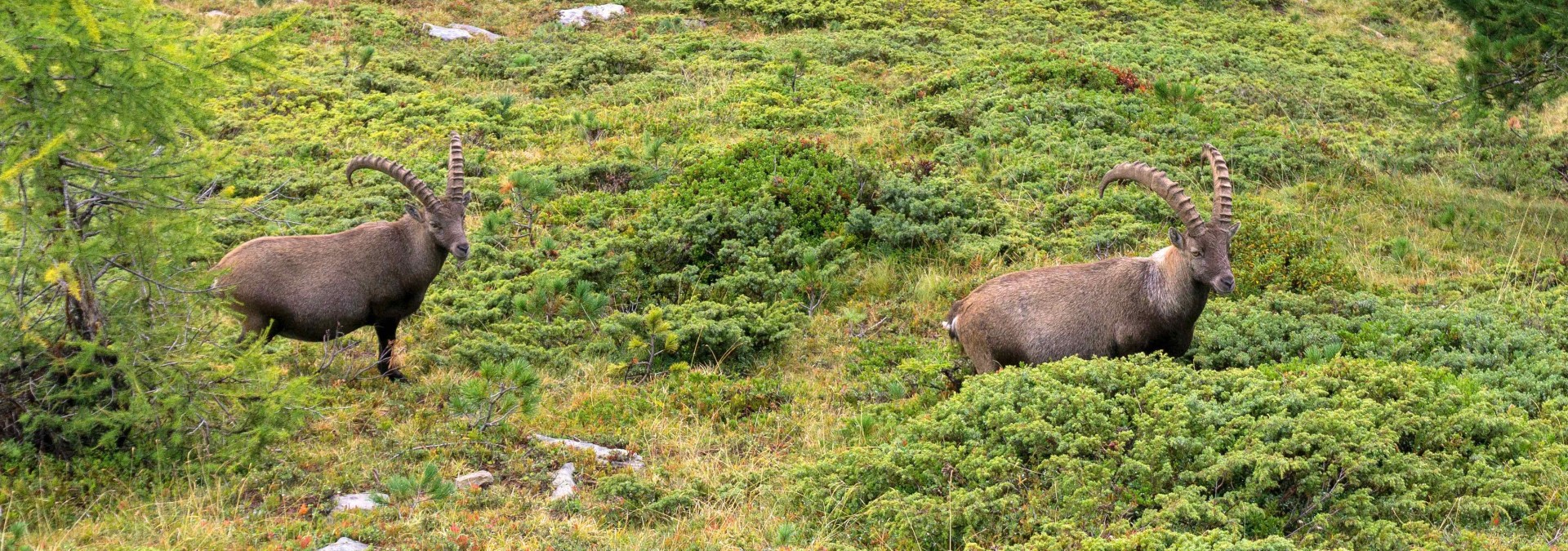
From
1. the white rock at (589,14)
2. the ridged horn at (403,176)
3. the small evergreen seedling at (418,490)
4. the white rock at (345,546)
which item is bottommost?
the white rock at (589,14)

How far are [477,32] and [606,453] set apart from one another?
17013mm

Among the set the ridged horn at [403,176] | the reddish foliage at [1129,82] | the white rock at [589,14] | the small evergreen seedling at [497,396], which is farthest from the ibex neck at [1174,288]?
the white rock at [589,14]

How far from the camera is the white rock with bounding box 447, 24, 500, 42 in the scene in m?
24.1

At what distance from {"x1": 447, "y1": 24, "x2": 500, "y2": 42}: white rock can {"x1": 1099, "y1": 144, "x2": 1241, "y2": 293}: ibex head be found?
16.9 metres

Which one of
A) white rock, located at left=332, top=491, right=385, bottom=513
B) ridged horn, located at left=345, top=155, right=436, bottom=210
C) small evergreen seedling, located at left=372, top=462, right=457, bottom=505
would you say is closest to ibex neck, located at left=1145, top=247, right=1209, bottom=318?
small evergreen seedling, located at left=372, top=462, right=457, bottom=505

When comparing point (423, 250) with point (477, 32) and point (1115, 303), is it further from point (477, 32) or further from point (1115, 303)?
point (477, 32)

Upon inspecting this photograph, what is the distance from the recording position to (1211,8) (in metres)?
26.6

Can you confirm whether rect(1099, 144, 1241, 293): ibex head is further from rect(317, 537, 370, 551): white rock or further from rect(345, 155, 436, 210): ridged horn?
rect(317, 537, 370, 551): white rock

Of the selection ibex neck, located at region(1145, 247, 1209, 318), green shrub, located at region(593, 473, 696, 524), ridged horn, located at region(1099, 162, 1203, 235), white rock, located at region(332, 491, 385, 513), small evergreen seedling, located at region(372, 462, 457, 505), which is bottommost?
green shrub, located at region(593, 473, 696, 524)

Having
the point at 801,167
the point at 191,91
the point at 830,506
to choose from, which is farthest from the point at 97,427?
the point at 801,167

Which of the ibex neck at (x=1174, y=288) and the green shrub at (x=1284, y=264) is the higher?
the ibex neck at (x=1174, y=288)

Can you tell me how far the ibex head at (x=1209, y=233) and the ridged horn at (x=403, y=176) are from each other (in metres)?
6.83

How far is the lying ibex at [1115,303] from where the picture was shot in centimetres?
1025

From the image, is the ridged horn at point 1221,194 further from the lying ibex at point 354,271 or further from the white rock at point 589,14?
the white rock at point 589,14
